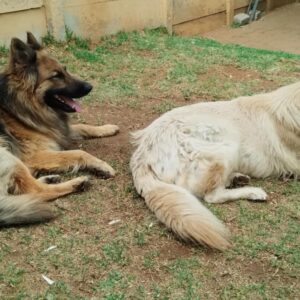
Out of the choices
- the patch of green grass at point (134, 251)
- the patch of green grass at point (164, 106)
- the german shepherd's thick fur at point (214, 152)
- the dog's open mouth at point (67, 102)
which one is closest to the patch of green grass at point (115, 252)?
the patch of green grass at point (134, 251)

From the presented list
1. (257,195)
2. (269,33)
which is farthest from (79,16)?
(257,195)

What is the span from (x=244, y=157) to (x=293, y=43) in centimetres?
652

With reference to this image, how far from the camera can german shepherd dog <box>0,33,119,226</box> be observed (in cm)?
409

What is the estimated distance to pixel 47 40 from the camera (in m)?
7.87

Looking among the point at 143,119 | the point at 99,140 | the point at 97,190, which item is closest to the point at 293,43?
the point at 143,119

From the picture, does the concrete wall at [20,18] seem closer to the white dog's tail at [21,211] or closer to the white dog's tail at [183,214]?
the white dog's tail at [21,211]

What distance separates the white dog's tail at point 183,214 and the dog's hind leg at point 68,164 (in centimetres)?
65

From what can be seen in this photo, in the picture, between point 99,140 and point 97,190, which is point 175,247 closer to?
point 97,190

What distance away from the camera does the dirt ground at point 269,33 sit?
10.1 m

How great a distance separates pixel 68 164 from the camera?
4.52 meters

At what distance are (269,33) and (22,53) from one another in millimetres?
7649

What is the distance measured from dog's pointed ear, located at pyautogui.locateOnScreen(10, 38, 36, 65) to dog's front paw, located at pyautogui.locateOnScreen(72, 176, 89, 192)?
1231 millimetres

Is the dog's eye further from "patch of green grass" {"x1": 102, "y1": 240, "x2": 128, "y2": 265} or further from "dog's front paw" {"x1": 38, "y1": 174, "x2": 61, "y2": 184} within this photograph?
"patch of green grass" {"x1": 102, "y1": 240, "x2": 128, "y2": 265}

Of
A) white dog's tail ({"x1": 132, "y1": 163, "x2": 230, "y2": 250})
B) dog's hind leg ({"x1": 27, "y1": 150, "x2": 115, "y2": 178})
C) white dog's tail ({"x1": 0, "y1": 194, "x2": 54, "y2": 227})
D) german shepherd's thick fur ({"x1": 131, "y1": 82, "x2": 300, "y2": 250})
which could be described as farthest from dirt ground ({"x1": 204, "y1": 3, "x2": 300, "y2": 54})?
white dog's tail ({"x1": 0, "y1": 194, "x2": 54, "y2": 227})
